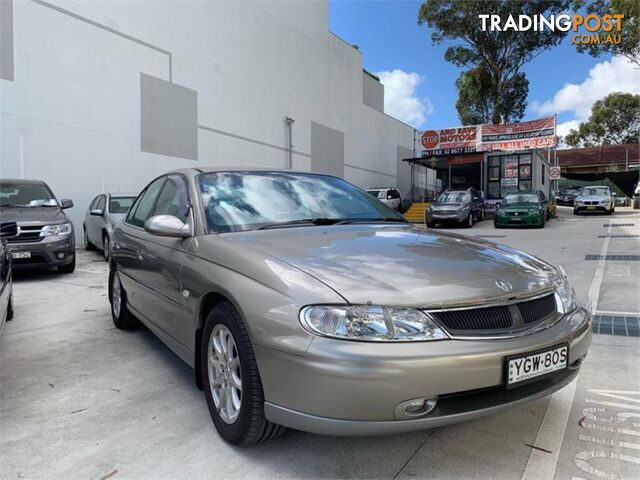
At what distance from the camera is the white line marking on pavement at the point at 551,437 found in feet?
6.78

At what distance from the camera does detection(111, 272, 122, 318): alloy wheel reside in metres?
4.32

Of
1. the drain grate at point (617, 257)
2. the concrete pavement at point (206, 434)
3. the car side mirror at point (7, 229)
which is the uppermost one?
the car side mirror at point (7, 229)

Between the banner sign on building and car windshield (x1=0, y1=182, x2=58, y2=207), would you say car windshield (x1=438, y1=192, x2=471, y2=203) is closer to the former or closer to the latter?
the banner sign on building

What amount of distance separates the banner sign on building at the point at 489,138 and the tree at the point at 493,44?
8.79m

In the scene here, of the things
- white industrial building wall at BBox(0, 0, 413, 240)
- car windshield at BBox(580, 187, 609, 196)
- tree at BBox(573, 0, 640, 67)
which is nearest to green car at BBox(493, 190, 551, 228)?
car windshield at BBox(580, 187, 609, 196)

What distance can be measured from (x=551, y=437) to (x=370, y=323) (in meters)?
1.31

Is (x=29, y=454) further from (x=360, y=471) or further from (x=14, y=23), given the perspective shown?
(x=14, y=23)

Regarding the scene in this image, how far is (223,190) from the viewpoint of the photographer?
3.04 metres

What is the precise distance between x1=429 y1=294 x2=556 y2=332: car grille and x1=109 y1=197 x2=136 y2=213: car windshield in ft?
28.8

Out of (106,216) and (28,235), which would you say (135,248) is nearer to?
(28,235)

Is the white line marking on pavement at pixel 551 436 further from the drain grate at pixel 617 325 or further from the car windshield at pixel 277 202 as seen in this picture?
the car windshield at pixel 277 202

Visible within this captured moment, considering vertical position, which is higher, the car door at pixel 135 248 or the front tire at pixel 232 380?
the car door at pixel 135 248

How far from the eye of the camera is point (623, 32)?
2233 cm

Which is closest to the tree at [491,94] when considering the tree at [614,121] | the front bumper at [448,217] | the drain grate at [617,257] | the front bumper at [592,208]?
the front bumper at [592,208]
